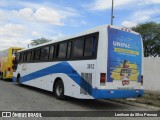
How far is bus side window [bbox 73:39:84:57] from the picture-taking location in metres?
12.1

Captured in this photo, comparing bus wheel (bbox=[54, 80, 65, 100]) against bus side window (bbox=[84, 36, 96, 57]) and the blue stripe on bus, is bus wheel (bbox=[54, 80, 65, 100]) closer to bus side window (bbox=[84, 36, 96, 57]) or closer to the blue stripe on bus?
the blue stripe on bus

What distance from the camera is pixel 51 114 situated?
31.7ft

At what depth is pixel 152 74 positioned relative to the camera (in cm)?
1809

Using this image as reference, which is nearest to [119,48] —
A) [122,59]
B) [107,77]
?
[122,59]

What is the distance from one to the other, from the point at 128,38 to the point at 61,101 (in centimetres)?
416

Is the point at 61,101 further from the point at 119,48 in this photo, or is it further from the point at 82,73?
the point at 119,48

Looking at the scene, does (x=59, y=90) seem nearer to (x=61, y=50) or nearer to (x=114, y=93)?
(x=61, y=50)

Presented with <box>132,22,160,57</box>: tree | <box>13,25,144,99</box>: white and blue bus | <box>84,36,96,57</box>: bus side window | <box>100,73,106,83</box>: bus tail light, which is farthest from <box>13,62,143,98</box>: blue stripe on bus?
<box>132,22,160,57</box>: tree

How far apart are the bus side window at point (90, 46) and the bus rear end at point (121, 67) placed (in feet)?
1.88

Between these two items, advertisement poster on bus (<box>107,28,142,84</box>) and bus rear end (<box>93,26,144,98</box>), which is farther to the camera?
advertisement poster on bus (<box>107,28,142,84</box>)

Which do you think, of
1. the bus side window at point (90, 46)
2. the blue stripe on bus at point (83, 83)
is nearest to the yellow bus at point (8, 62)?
the blue stripe on bus at point (83, 83)

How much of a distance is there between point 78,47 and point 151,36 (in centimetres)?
4108

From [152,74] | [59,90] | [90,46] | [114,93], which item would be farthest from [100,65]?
[152,74]

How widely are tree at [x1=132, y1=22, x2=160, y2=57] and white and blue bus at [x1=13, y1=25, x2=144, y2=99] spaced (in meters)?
38.9
